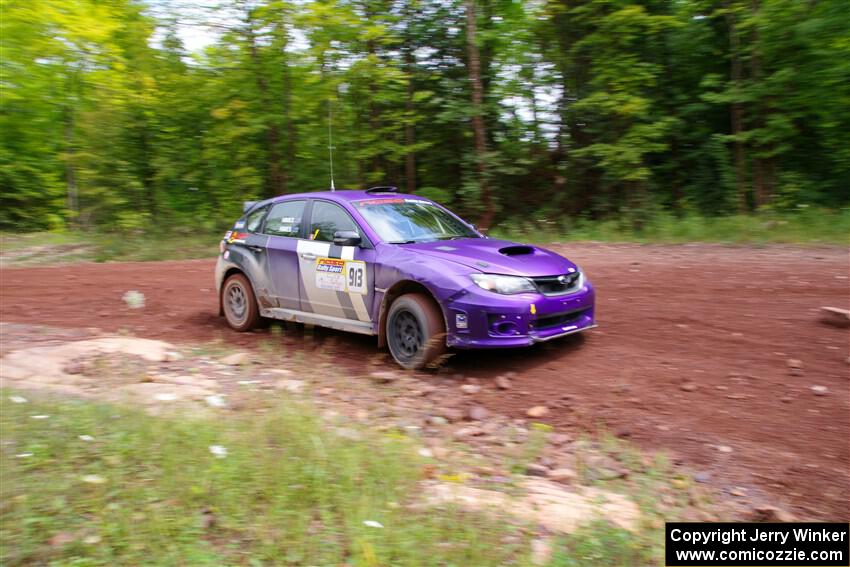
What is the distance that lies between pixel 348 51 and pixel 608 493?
14408mm

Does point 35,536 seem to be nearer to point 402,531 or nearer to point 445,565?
point 402,531

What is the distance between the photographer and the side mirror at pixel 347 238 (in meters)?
6.89

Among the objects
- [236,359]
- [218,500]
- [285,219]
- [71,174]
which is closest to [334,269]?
[285,219]

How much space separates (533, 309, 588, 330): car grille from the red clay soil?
14.8 inches

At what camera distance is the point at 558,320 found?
6.45 m

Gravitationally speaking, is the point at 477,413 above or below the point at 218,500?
below

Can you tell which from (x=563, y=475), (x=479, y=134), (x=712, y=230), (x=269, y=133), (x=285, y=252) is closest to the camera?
(x=563, y=475)

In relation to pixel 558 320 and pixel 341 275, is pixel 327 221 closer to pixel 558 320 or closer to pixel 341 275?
pixel 341 275

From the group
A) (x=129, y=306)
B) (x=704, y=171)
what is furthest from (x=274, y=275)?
(x=704, y=171)

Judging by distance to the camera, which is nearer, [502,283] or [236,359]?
[502,283]

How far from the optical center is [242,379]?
21.0 ft

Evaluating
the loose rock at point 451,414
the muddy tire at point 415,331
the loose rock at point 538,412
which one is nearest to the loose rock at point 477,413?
the loose rock at point 451,414

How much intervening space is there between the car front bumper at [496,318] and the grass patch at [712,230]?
24.9ft

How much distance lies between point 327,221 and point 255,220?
1.44 m
